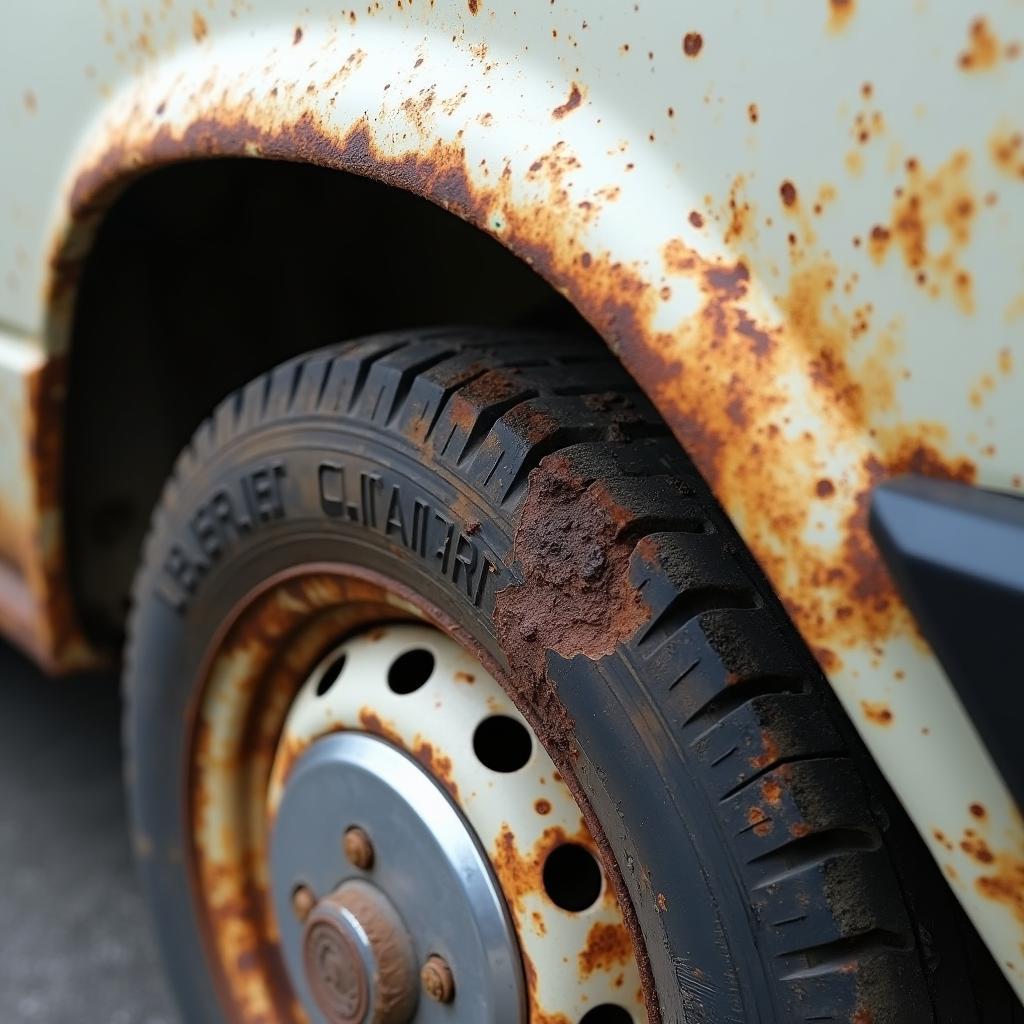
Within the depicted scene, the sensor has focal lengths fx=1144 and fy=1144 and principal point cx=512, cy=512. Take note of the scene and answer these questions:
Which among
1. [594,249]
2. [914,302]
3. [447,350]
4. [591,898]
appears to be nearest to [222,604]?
[447,350]

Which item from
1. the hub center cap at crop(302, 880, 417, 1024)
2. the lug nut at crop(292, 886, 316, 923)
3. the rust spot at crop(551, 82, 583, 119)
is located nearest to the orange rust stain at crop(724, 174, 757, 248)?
the rust spot at crop(551, 82, 583, 119)

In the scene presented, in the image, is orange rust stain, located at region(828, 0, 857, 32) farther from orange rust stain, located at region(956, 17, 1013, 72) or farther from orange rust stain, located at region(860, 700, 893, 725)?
orange rust stain, located at region(860, 700, 893, 725)

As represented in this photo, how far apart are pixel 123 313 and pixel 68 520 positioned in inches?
11.4

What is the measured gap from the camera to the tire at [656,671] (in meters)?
0.74

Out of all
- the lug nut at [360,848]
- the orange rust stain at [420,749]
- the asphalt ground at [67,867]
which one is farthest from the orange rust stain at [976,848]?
the asphalt ground at [67,867]

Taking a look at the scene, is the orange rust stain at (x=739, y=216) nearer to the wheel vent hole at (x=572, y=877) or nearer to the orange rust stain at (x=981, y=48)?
the orange rust stain at (x=981, y=48)

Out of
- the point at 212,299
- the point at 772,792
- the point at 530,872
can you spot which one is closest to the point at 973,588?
the point at 772,792

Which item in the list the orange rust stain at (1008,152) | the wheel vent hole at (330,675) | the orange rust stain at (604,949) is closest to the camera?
the orange rust stain at (1008,152)

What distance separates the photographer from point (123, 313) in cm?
147

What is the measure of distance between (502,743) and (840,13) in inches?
25.5

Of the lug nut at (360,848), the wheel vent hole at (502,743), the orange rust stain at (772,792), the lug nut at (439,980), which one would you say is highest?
the wheel vent hole at (502,743)

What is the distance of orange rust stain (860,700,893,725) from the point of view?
0.65 m

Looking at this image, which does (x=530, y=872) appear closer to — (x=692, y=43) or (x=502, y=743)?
(x=502, y=743)

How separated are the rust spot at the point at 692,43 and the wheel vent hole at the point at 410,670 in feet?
1.95
